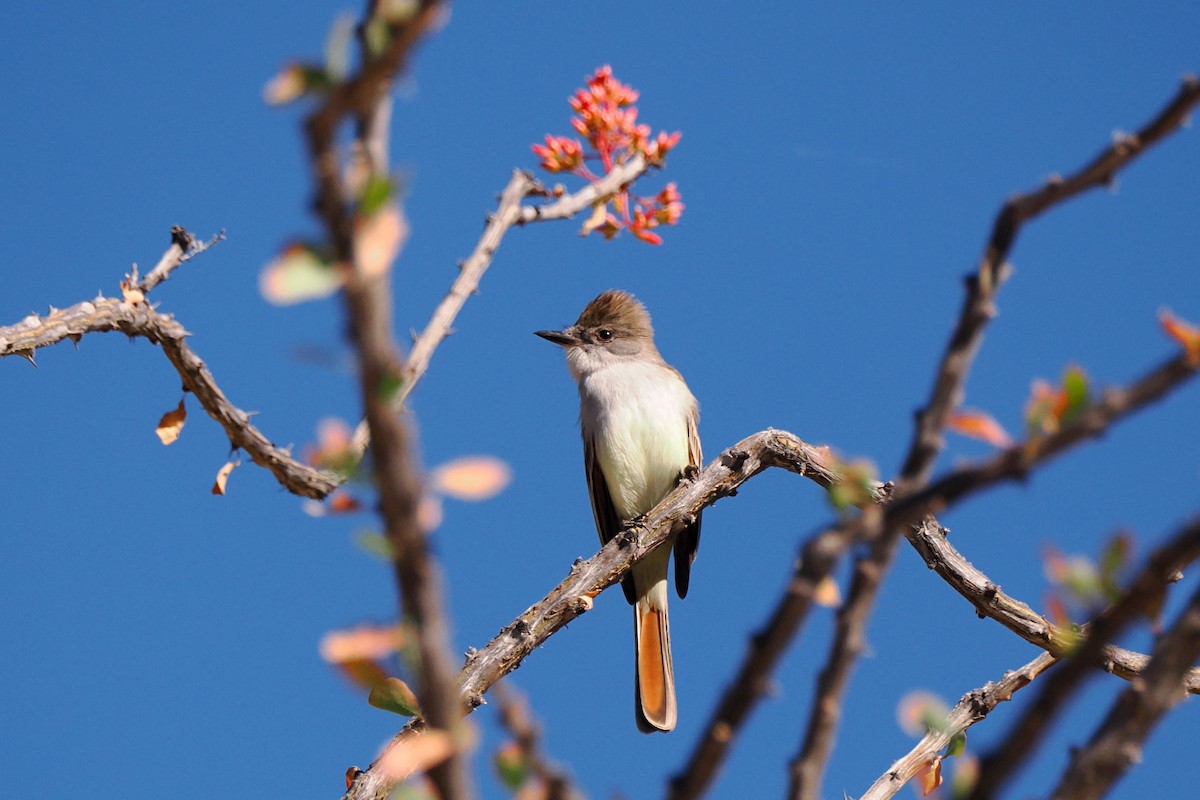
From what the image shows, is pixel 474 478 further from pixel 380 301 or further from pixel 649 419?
pixel 649 419

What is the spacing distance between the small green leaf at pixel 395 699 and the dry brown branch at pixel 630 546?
261 cm

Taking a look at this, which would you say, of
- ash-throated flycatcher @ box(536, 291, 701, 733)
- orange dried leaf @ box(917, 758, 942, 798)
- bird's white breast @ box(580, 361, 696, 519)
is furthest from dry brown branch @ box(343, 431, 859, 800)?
bird's white breast @ box(580, 361, 696, 519)

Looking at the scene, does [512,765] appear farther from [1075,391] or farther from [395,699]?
[1075,391]

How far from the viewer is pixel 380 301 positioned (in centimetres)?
98

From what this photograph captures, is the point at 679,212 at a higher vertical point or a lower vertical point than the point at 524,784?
higher

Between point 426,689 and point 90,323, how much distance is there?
129 inches

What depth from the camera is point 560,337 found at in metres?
8.73

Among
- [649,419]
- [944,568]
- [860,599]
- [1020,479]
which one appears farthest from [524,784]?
[649,419]

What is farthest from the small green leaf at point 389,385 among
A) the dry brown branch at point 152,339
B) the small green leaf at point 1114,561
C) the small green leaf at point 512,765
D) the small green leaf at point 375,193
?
the dry brown branch at point 152,339

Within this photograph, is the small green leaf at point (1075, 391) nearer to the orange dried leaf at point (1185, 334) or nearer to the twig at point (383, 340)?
the orange dried leaf at point (1185, 334)

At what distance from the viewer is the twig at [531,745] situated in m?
1.33

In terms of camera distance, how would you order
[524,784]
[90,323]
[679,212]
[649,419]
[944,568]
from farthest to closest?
[649,419]
[944,568]
[679,212]
[90,323]
[524,784]

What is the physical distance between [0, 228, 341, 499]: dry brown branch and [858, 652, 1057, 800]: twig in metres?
2.16

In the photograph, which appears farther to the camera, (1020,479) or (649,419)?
(649,419)
